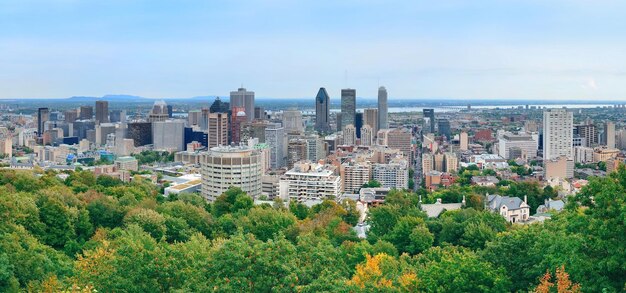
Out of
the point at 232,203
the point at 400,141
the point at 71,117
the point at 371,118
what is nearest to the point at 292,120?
the point at 371,118

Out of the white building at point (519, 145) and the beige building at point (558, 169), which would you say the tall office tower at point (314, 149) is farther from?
the beige building at point (558, 169)

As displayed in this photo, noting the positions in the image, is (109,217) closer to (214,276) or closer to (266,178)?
(214,276)

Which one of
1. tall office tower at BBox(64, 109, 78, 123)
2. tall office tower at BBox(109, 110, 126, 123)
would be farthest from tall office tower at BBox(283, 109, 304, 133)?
tall office tower at BBox(64, 109, 78, 123)

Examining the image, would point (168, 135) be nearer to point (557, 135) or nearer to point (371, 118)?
point (371, 118)

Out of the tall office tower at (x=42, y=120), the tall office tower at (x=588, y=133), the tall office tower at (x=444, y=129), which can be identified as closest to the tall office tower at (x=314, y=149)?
the tall office tower at (x=588, y=133)

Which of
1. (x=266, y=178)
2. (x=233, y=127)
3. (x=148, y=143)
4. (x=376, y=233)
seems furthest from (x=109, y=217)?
(x=148, y=143)
